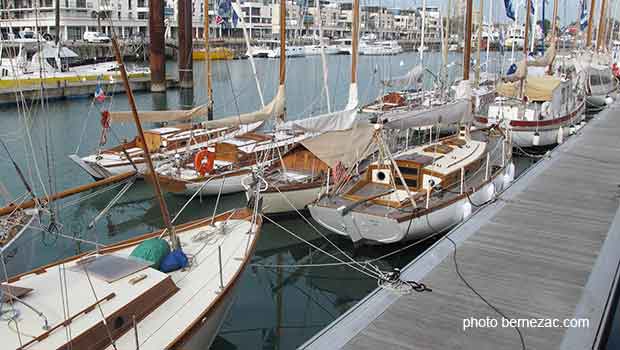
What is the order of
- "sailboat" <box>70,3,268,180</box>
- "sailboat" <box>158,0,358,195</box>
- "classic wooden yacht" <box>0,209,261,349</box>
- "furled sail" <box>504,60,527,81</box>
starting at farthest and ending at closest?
"furled sail" <box>504,60,527,81</box>
"sailboat" <box>70,3,268,180</box>
"sailboat" <box>158,0,358,195</box>
"classic wooden yacht" <box>0,209,261,349</box>

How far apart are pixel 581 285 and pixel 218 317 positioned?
22.0ft

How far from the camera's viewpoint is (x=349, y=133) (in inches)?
728

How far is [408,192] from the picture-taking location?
53.2 ft

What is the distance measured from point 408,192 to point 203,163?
8959mm

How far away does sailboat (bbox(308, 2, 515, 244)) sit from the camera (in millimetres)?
16188

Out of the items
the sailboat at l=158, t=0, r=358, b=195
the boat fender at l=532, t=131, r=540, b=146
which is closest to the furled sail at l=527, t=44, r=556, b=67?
the boat fender at l=532, t=131, r=540, b=146

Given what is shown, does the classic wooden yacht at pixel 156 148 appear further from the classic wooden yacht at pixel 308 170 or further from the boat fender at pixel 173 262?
the boat fender at pixel 173 262

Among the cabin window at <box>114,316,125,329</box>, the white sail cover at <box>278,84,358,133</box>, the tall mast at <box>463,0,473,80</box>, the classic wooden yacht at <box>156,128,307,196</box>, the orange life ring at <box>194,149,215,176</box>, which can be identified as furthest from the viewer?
the tall mast at <box>463,0,473,80</box>

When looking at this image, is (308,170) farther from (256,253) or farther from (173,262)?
(173,262)

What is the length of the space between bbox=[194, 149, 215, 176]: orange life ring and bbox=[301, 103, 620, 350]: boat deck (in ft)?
35.1

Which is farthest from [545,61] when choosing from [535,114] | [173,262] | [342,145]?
[173,262]

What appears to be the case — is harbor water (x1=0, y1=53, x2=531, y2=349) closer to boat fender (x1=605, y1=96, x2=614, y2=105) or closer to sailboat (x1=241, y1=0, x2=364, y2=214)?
sailboat (x1=241, y1=0, x2=364, y2=214)

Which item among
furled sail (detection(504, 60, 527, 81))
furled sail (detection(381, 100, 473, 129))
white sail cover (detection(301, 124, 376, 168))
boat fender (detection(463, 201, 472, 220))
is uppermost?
furled sail (detection(504, 60, 527, 81))

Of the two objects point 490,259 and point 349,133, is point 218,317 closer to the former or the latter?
point 490,259
